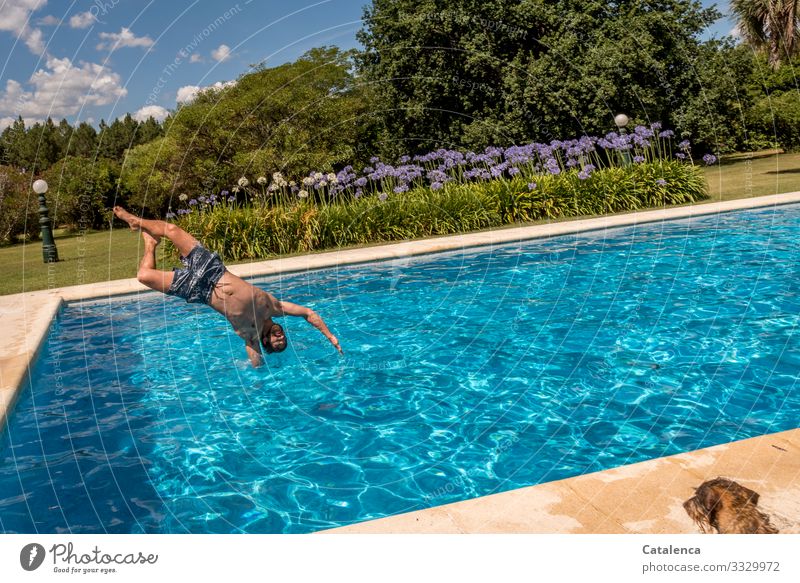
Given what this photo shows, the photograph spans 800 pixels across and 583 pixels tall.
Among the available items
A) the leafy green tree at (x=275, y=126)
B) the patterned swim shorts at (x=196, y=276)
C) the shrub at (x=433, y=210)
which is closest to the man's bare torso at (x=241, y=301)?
the patterned swim shorts at (x=196, y=276)

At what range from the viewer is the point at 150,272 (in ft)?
25.1

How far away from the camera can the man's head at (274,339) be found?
8.23m

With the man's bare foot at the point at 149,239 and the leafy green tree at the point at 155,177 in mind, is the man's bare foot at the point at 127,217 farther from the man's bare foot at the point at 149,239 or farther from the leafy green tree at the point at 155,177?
the leafy green tree at the point at 155,177

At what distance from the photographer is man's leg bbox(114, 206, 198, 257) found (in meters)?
7.02

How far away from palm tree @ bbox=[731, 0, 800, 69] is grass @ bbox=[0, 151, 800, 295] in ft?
15.9

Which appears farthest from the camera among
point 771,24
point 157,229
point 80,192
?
point 80,192

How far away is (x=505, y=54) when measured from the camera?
3419 cm

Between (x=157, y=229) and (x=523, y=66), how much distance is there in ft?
94.8

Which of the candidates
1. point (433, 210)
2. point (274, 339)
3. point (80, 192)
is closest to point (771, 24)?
point (433, 210)

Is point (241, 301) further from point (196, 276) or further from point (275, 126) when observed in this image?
point (275, 126)

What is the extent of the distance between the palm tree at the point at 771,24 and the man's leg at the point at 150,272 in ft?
85.9
